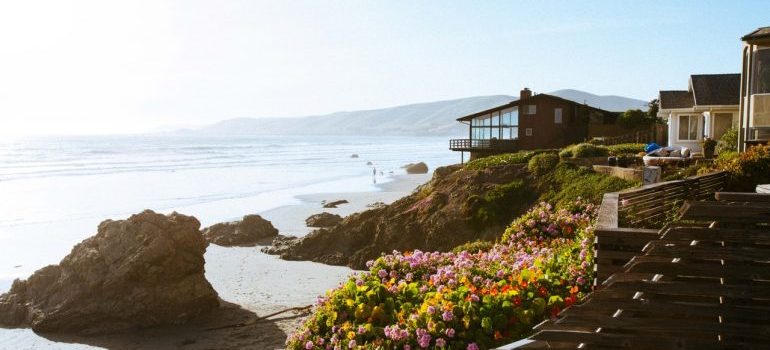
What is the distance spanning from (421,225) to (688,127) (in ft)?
71.5

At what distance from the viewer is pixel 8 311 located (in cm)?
2136

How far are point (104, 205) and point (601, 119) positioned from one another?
43.7 m

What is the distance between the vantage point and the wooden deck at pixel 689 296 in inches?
177

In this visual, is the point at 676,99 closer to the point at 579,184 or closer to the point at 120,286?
the point at 579,184

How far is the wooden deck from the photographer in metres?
4.48

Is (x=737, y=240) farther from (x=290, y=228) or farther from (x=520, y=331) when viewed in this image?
(x=290, y=228)

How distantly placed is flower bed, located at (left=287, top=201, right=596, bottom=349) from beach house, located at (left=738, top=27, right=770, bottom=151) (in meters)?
17.1

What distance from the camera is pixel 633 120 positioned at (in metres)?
53.8

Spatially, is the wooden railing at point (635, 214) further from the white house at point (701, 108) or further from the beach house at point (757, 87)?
the white house at point (701, 108)

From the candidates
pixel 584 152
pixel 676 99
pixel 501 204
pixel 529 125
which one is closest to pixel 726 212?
pixel 501 204

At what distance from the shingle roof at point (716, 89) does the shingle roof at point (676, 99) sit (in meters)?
1.25

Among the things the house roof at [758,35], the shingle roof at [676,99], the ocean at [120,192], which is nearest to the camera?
the house roof at [758,35]

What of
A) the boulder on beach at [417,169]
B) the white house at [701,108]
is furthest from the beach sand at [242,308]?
the boulder on beach at [417,169]

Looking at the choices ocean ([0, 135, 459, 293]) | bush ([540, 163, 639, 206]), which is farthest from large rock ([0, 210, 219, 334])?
bush ([540, 163, 639, 206])
